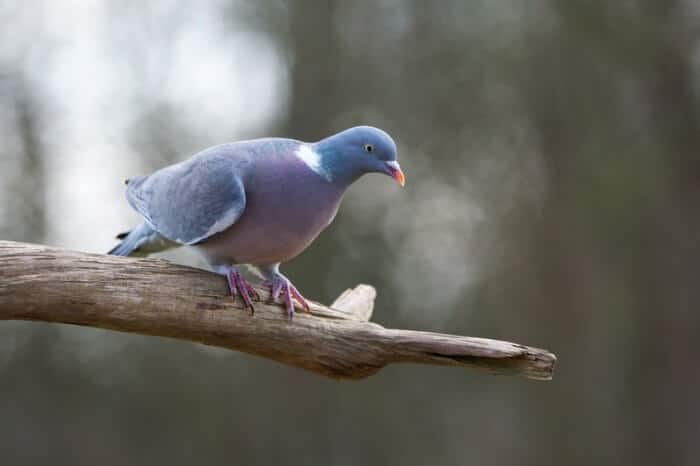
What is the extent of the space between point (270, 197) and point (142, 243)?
2.29 feet

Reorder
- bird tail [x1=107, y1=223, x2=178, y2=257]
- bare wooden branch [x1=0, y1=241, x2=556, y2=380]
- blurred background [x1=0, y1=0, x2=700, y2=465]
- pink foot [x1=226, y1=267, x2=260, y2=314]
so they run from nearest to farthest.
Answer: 1. bare wooden branch [x1=0, y1=241, x2=556, y2=380]
2. pink foot [x1=226, y1=267, x2=260, y2=314]
3. bird tail [x1=107, y1=223, x2=178, y2=257]
4. blurred background [x1=0, y1=0, x2=700, y2=465]

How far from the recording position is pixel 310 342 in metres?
3.04

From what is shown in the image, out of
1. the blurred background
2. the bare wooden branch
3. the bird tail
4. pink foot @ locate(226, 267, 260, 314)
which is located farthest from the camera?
the blurred background

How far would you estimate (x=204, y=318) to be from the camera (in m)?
2.93

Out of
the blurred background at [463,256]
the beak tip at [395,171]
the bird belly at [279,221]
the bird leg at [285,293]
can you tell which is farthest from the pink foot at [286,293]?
the blurred background at [463,256]

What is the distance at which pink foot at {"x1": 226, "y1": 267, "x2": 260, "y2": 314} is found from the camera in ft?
9.86

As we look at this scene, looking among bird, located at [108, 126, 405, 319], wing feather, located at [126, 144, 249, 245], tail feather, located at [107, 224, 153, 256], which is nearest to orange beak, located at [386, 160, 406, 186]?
bird, located at [108, 126, 405, 319]

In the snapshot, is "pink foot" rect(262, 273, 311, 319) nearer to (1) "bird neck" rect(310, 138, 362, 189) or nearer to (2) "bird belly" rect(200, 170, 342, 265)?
(2) "bird belly" rect(200, 170, 342, 265)

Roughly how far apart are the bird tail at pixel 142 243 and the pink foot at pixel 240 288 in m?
0.41

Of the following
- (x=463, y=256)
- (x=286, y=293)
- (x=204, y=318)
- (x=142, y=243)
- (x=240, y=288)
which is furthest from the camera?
(x=463, y=256)

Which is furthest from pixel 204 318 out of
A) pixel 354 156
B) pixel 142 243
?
pixel 354 156

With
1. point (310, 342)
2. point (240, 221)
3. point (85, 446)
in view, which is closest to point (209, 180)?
point (240, 221)

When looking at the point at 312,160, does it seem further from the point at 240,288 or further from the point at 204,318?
the point at 204,318

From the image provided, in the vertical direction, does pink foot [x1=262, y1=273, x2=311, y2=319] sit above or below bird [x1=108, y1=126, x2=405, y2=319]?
below
